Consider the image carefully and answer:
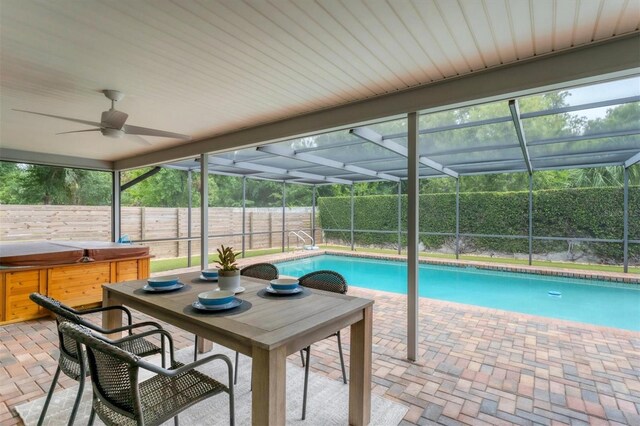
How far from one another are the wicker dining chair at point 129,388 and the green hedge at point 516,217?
31.3ft

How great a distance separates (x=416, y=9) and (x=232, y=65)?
1494mm

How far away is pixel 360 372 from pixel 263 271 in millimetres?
1483

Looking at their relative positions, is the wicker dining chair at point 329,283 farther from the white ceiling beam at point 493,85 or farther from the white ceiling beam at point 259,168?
the white ceiling beam at point 259,168

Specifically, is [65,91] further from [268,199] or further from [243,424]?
[268,199]

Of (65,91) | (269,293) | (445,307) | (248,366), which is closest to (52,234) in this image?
(65,91)

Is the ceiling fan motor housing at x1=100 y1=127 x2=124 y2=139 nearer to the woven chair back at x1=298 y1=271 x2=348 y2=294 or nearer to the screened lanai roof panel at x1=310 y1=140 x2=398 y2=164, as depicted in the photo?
the woven chair back at x1=298 y1=271 x2=348 y2=294

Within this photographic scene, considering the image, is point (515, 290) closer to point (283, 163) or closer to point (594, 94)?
point (594, 94)

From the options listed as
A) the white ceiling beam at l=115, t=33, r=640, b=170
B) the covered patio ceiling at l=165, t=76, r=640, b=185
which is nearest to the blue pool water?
the covered patio ceiling at l=165, t=76, r=640, b=185

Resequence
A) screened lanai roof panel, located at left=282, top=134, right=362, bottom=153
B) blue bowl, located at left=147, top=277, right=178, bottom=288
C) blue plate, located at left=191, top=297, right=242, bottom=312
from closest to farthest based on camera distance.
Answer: blue plate, located at left=191, top=297, right=242, bottom=312 → blue bowl, located at left=147, top=277, right=178, bottom=288 → screened lanai roof panel, located at left=282, top=134, right=362, bottom=153

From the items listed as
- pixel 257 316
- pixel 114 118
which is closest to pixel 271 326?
pixel 257 316

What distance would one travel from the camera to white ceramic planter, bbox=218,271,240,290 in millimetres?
2201

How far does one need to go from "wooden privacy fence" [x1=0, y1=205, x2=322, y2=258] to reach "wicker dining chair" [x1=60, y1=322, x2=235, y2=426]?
636cm

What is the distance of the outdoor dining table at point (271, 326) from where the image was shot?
1.44 metres

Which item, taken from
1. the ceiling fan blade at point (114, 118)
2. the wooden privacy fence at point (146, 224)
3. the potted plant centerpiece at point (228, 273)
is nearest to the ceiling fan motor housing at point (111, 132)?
the ceiling fan blade at point (114, 118)
